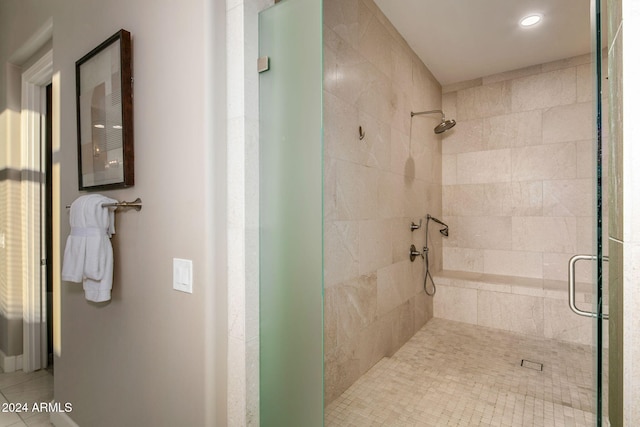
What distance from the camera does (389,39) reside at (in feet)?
8.33

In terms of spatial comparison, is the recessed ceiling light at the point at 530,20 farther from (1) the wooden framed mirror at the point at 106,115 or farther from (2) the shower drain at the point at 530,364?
(1) the wooden framed mirror at the point at 106,115

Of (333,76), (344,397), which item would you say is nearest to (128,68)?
(333,76)

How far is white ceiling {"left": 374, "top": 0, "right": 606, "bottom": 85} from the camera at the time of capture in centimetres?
234

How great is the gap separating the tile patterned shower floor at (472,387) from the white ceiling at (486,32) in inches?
106

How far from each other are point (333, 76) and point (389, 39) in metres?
0.97

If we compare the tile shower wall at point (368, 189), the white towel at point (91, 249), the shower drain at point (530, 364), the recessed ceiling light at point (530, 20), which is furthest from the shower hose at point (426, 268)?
the white towel at point (91, 249)

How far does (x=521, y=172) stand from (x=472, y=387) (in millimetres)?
2357

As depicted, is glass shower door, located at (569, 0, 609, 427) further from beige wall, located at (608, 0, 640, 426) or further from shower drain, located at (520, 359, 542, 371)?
shower drain, located at (520, 359, 542, 371)

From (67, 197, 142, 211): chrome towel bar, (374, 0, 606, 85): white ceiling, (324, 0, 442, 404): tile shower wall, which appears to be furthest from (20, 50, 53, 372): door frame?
(374, 0, 606, 85): white ceiling

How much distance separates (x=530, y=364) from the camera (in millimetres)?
2377

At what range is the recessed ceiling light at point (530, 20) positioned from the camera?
2482 mm

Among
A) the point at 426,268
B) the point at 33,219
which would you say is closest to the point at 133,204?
the point at 33,219

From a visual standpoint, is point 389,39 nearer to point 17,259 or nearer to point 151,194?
point 151,194

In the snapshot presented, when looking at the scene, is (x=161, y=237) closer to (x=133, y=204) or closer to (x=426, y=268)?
(x=133, y=204)
